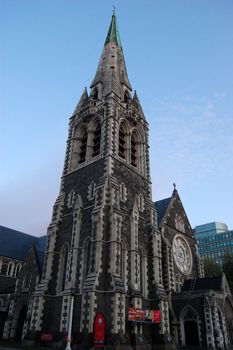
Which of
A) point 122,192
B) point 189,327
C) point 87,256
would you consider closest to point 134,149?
point 122,192

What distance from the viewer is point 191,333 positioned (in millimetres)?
24906

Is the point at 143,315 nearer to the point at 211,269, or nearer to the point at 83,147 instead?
the point at 83,147

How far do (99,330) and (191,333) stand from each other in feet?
33.9

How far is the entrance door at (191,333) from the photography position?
24500mm

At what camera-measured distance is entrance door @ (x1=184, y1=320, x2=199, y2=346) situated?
24.5m

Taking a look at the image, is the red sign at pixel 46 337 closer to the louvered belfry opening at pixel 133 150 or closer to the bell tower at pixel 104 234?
the bell tower at pixel 104 234

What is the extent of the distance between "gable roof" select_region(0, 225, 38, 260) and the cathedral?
426 inches

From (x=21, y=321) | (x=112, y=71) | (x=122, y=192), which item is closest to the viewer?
(x=122, y=192)

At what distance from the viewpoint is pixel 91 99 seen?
112ft

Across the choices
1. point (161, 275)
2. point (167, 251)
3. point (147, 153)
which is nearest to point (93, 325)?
point (161, 275)

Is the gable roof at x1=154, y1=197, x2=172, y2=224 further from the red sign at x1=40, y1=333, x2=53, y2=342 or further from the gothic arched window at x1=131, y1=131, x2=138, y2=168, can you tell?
the red sign at x1=40, y1=333, x2=53, y2=342

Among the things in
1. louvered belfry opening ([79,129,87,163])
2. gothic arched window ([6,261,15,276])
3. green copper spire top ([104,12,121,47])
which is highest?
green copper spire top ([104,12,121,47])

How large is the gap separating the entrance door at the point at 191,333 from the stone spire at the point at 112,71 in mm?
24098

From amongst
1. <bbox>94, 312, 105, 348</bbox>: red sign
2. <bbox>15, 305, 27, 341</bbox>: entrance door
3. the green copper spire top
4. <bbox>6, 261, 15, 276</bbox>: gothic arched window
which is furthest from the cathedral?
the green copper spire top
